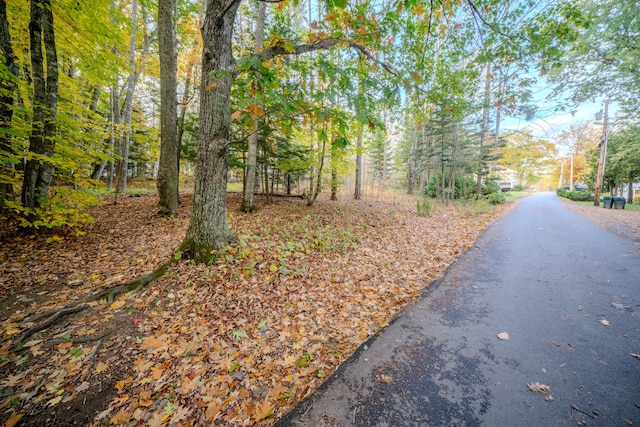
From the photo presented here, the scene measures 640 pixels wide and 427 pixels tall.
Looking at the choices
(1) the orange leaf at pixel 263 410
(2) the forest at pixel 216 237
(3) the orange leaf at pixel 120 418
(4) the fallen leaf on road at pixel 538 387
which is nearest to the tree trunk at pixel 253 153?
(2) the forest at pixel 216 237

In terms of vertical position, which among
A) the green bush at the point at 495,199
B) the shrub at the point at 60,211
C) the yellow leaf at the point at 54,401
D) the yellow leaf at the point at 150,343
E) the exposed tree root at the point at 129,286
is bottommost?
the yellow leaf at the point at 54,401

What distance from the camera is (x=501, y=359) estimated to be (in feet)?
8.48

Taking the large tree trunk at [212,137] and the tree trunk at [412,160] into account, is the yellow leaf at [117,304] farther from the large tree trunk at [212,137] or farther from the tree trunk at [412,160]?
the tree trunk at [412,160]

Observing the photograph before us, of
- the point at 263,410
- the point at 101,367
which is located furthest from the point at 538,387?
the point at 101,367

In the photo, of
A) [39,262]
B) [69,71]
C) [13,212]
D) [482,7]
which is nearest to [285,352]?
[39,262]

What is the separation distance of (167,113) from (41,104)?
2.71m

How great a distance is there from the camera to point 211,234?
4191mm

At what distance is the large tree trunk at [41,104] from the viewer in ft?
15.6

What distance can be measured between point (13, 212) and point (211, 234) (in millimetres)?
5547

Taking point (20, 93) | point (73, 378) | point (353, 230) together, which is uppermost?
point (20, 93)

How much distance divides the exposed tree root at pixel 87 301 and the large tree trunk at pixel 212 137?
69 cm

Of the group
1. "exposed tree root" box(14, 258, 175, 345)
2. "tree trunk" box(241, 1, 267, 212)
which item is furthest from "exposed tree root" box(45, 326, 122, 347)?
"tree trunk" box(241, 1, 267, 212)

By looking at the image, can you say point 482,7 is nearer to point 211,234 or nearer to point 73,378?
point 211,234

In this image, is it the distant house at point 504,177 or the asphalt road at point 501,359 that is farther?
the distant house at point 504,177
